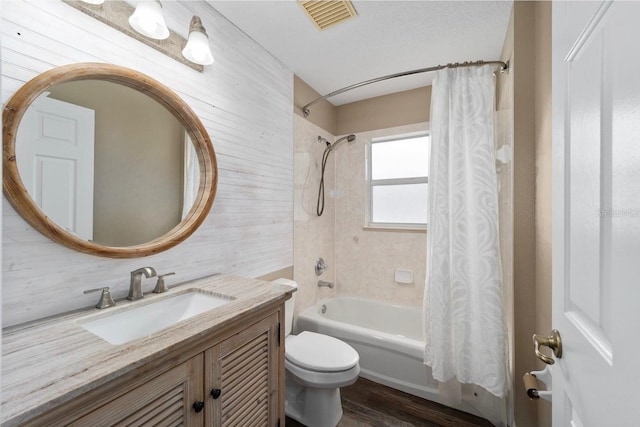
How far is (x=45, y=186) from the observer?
1.00 m

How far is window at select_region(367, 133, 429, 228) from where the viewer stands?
8.78 feet

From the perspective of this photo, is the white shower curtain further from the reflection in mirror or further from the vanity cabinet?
the reflection in mirror

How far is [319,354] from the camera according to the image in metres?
1.73

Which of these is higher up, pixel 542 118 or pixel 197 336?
pixel 542 118

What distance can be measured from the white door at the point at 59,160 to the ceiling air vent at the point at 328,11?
1210mm

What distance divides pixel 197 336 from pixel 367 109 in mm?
2524

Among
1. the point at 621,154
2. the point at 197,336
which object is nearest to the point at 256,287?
the point at 197,336

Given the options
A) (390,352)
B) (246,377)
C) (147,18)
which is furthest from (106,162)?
(390,352)

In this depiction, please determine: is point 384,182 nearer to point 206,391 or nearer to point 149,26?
point 149,26

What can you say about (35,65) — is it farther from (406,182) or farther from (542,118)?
(406,182)

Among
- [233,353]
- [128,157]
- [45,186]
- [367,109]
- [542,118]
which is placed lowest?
[233,353]

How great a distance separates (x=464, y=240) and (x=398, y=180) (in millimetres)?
1115

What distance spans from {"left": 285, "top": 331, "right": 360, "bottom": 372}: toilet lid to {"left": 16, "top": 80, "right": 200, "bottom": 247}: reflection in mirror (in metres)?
1.04

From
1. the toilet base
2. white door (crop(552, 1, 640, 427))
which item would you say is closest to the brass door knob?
white door (crop(552, 1, 640, 427))
